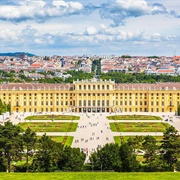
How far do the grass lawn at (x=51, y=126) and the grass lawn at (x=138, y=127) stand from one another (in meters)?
5.87

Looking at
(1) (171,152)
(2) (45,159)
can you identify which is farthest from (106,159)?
(1) (171,152)

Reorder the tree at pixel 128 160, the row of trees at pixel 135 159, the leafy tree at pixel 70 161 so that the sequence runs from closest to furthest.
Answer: the leafy tree at pixel 70 161 < the row of trees at pixel 135 159 < the tree at pixel 128 160

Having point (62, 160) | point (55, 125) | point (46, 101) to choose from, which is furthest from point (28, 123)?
point (62, 160)

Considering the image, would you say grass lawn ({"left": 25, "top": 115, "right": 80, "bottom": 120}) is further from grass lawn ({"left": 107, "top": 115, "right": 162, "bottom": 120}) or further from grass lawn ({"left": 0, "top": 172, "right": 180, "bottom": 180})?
grass lawn ({"left": 0, "top": 172, "right": 180, "bottom": 180})

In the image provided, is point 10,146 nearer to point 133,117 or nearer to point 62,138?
point 62,138

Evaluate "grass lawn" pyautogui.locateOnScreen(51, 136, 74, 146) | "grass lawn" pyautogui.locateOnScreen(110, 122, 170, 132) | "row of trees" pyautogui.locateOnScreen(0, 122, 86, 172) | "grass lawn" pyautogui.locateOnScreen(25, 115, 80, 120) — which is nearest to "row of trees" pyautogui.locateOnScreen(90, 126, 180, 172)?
"row of trees" pyautogui.locateOnScreen(0, 122, 86, 172)

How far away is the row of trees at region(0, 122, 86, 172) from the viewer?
113 feet

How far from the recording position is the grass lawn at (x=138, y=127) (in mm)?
61062

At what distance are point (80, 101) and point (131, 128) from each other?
1107 inches

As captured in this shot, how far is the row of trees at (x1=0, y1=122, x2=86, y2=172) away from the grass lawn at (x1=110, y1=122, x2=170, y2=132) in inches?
1003

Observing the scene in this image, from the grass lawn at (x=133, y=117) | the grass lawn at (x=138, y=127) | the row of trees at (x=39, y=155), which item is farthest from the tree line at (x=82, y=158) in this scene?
the grass lawn at (x=133, y=117)

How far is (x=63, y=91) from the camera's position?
9031 centimetres

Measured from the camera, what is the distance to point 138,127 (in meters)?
64.2

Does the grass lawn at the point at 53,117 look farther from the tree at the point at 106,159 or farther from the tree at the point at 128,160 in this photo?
the tree at the point at 128,160
